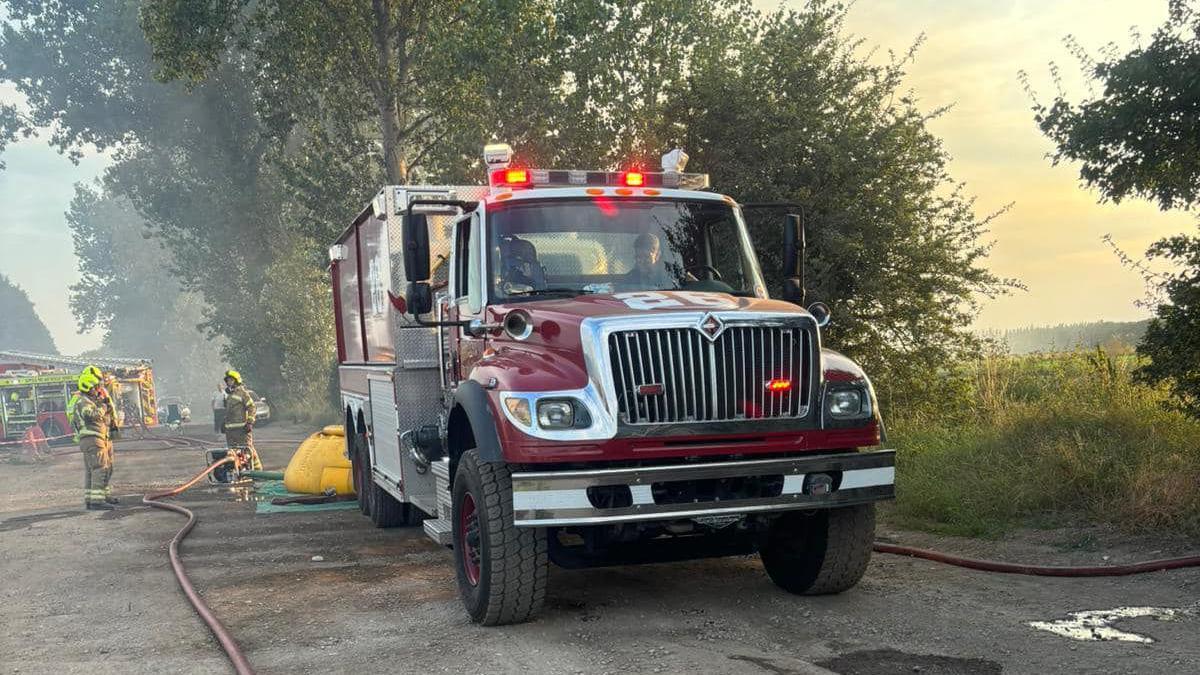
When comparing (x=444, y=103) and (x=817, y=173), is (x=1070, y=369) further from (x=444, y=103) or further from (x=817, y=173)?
(x=444, y=103)

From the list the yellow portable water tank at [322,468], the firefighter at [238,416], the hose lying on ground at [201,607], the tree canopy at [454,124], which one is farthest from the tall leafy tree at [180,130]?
the hose lying on ground at [201,607]

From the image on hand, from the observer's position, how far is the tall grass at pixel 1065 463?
7797 mm

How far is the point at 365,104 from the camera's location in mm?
25766

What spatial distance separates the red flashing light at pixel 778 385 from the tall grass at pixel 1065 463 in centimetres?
326

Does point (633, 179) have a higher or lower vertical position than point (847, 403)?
higher

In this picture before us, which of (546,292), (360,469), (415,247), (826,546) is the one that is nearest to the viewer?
(826,546)

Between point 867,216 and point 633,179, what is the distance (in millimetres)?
6827

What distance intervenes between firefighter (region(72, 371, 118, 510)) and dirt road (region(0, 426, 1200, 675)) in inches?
175

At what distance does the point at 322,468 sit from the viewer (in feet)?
42.3

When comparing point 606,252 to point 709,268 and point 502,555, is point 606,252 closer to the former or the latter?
point 709,268

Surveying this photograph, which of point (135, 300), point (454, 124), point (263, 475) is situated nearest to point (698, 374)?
point (263, 475)

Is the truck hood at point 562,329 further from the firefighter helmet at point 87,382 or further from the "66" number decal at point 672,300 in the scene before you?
the firefighter helmet at point 87,382

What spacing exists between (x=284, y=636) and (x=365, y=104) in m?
21.4

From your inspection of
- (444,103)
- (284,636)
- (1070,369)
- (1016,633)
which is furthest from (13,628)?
(444,103)
